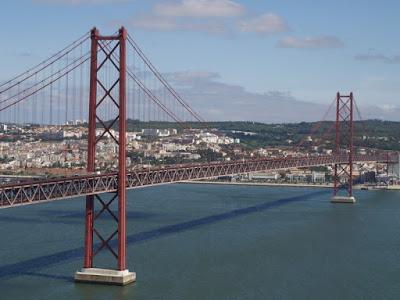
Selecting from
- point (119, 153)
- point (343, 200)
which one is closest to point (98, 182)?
point (119, 153)

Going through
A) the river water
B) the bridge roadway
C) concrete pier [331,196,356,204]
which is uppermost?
the bridge roadway

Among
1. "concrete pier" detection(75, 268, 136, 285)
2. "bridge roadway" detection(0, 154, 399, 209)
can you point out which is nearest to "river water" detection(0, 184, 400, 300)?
"concrete pier" detection(75, 268, 136, 285)

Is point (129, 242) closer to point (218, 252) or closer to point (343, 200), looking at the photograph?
point (218, 252)

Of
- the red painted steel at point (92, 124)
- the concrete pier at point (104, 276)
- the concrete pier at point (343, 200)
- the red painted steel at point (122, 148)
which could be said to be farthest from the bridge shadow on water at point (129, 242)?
the concrete pier at point (343, 200)

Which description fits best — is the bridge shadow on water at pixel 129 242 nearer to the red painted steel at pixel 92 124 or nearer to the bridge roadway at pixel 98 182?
the red painted steel at pixel 92 124

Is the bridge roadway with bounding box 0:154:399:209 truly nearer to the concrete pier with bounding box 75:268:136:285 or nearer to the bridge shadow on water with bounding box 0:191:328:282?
the concrete pier with bounding box 75:268:136:285

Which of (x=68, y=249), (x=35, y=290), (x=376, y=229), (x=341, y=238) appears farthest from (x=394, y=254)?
(x=35, y=290)
